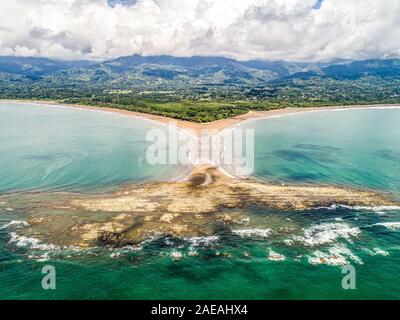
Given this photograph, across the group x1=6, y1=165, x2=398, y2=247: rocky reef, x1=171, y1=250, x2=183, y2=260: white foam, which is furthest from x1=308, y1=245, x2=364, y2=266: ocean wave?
x1=171, y1=250, x2=183, y2=260: white foam

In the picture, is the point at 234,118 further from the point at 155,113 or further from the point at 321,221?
the point at 321,221

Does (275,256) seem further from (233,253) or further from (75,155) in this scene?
(75,155)

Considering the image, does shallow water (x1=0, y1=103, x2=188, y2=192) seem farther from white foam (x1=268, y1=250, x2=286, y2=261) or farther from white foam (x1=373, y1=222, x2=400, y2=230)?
white foam (x1=373, y1=222, x2=400, y2=230)

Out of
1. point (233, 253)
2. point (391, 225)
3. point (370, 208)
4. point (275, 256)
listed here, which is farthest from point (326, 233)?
point (233, 253)

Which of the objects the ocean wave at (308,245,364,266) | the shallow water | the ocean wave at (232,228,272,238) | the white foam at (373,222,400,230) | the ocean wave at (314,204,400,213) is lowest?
the ocean wave at (308,245,364,266)

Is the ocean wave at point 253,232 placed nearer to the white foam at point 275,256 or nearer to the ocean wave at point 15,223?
the white foam at point 275,256
